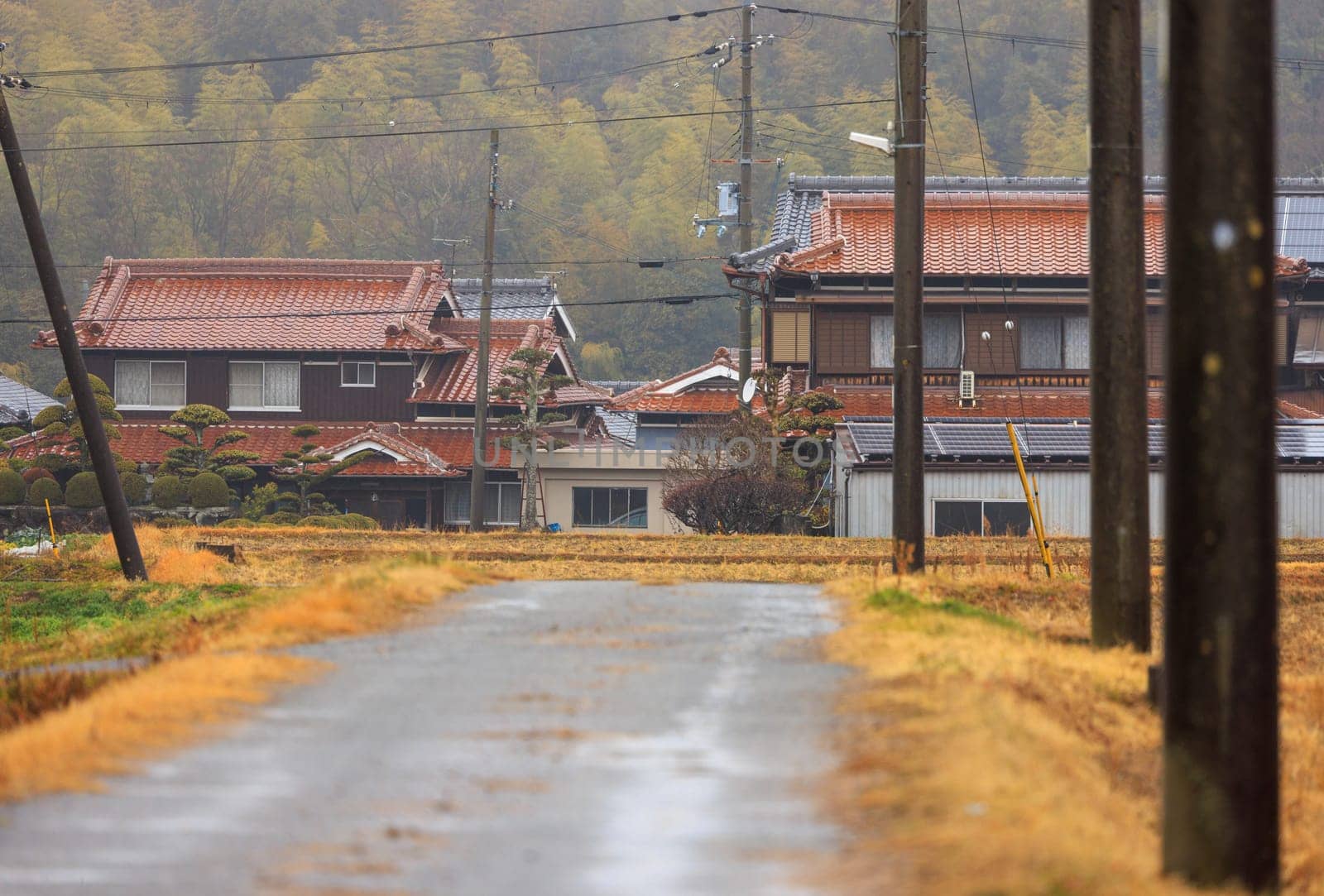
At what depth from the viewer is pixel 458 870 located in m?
5.54

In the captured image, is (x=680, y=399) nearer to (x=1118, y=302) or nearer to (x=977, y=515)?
(x=977, y=515)

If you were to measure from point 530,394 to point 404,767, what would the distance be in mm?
33992

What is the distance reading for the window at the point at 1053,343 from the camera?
120 feet

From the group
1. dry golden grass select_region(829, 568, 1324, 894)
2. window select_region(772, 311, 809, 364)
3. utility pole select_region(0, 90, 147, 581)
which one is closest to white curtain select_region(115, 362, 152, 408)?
window select_region(772, 311, 809, 364)

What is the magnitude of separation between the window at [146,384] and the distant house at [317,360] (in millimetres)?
41

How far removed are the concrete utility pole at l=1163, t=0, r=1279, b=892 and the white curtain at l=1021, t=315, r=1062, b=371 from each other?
3136 centimetres

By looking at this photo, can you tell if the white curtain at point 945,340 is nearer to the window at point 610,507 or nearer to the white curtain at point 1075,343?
the white curtain at point 1075,343

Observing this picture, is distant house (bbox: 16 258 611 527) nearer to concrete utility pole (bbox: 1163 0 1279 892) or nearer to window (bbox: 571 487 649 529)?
window (bbox: 571 487 649 529)

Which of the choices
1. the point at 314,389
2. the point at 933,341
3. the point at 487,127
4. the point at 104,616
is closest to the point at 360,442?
the point at 314,389

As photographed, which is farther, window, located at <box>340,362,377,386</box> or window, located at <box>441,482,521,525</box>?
window, located at <box>340,362,377,386</box>

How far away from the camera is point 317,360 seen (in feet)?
151

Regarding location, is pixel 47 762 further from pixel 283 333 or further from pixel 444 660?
pixel 283 333

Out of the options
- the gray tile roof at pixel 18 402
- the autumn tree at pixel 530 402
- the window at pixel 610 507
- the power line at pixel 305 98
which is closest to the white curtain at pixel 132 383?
the gray tile roof at pixel 18 402

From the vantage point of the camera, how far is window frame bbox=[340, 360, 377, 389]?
4597 cm
